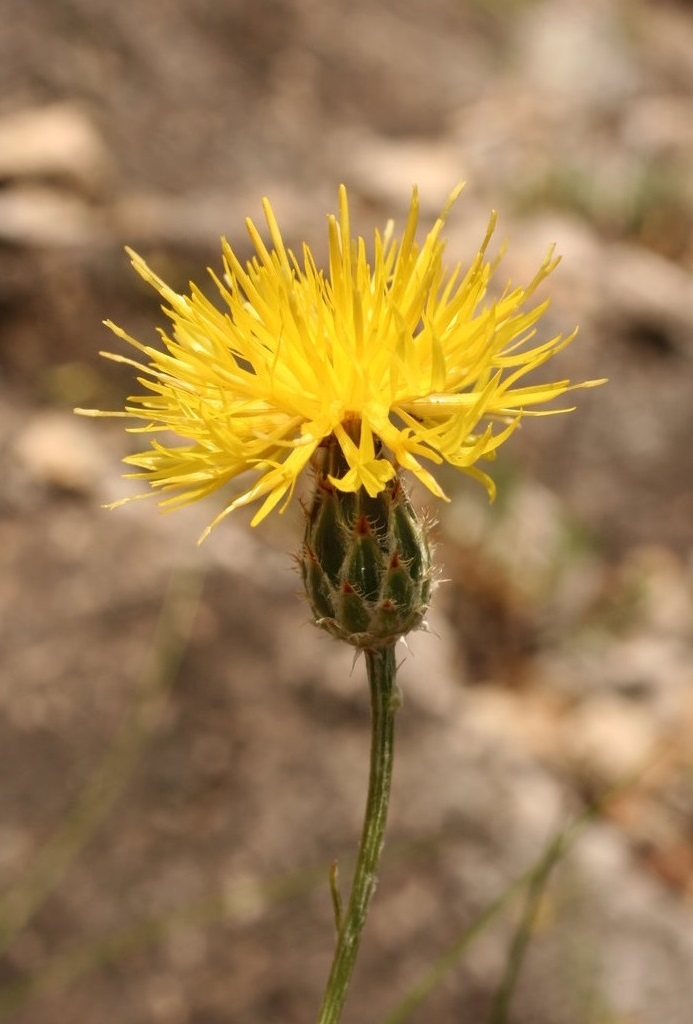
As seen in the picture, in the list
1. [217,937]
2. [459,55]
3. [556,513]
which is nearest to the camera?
[217,937]

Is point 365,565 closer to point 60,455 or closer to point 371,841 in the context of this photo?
point 371,841

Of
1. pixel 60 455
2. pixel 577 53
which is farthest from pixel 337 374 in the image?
pixel 577 53

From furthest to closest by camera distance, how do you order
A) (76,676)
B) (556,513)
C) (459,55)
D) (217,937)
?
(459,55)
(556,513)
(76,676)
(217,937)

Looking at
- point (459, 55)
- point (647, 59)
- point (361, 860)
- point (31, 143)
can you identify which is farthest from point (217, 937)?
Result: point (647, 59)

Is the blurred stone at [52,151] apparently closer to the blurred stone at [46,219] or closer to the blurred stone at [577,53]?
the blurred stone at [46,219]

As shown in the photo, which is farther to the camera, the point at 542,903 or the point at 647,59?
the point at 647,59

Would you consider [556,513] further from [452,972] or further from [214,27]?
[214,27]
